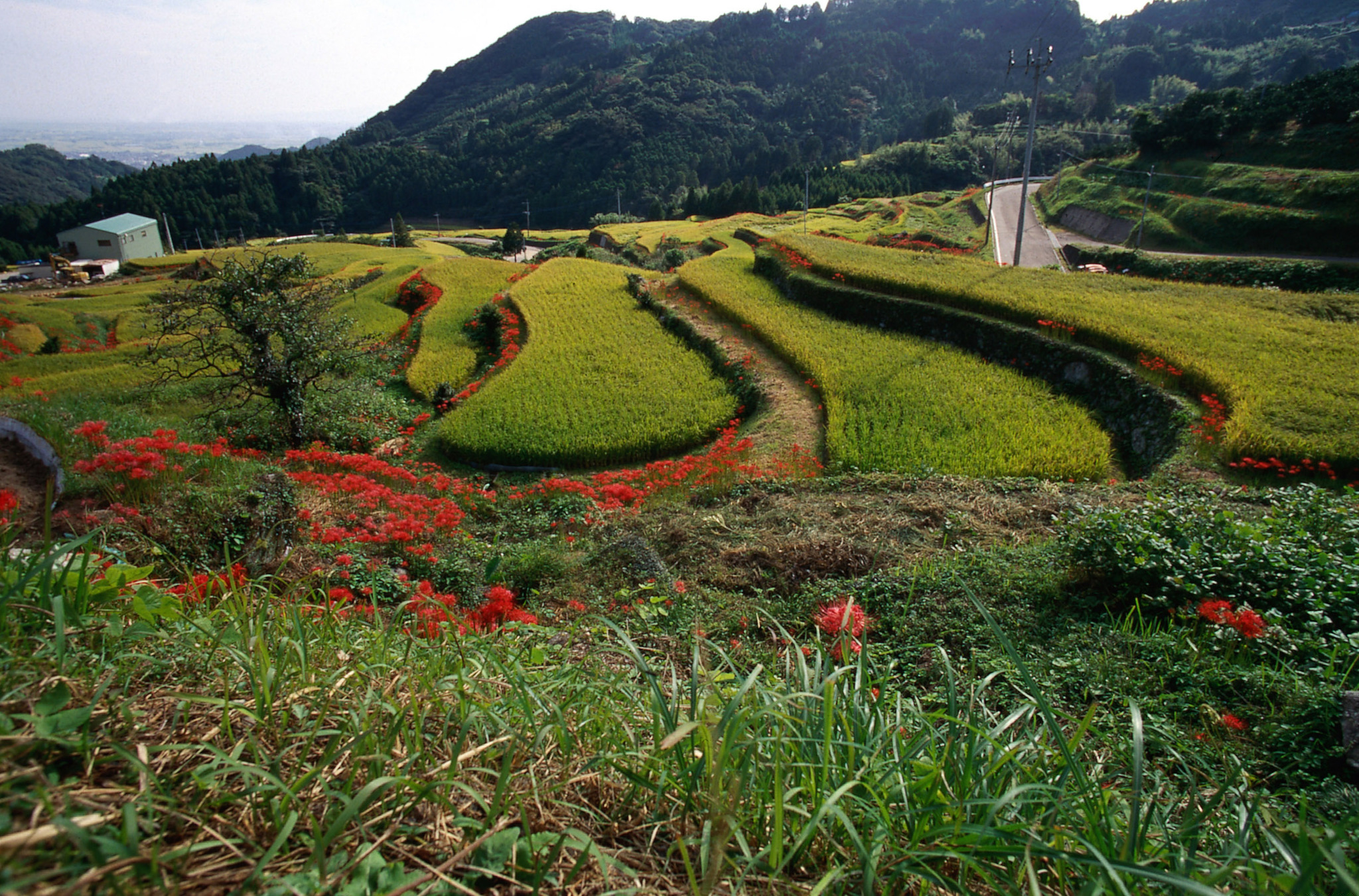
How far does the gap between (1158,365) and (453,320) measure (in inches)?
760

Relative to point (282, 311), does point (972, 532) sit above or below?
below

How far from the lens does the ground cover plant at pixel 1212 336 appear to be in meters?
8.53

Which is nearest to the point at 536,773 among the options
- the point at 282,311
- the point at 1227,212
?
the point at 282,311

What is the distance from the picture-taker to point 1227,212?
→ 1089 inches

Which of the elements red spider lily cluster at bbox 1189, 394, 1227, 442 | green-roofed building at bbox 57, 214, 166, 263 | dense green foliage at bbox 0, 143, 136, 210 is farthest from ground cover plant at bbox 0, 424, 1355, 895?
dense green foliage at bbox 0, 143, 136, 210

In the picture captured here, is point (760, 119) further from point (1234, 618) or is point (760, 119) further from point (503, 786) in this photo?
point (503, 786)

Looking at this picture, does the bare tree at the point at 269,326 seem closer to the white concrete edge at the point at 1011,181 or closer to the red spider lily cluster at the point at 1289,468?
the red spider lily cluster at the point at 1289,468

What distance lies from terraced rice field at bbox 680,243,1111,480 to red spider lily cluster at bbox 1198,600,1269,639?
14.9 ft

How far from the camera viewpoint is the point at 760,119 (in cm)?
11231

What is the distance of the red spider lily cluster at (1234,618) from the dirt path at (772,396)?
597 centimetres

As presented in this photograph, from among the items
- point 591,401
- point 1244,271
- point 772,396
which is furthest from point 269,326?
point 1244,271

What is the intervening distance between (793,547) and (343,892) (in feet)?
16.7

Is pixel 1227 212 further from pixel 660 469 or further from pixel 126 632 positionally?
pixel 126 632

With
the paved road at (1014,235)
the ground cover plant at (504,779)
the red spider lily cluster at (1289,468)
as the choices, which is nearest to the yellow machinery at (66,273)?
the ground cover plant at (504,779)
